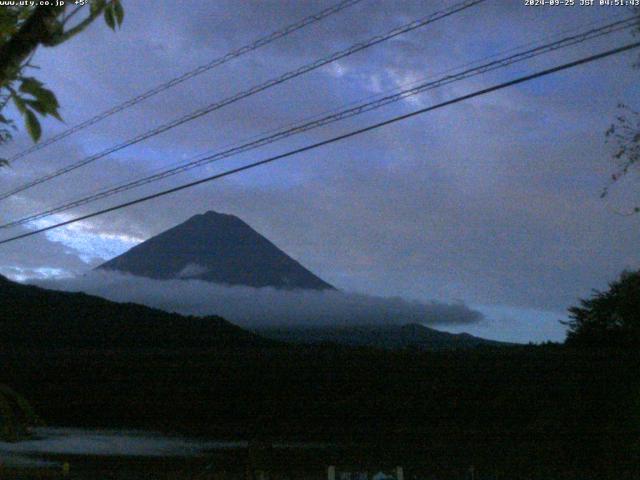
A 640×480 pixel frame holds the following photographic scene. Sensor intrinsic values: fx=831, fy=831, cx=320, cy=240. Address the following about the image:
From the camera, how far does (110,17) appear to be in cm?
323

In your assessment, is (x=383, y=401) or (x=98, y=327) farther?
(x=98, y=327)

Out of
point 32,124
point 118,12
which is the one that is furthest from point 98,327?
point 32,124

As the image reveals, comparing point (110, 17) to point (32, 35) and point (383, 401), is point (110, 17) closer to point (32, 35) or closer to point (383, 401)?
point (32, 35)

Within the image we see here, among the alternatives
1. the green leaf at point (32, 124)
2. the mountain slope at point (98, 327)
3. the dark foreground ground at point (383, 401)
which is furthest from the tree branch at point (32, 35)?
the mountain slope at point (98, 327)

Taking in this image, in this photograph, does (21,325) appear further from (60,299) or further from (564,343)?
(564,343)

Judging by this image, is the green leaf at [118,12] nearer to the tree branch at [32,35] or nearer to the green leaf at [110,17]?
the green leaf at [110,17]

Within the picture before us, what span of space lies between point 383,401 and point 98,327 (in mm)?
9412

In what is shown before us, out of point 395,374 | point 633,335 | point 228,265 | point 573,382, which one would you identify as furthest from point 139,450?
point 228,265

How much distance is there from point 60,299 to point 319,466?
574 inches

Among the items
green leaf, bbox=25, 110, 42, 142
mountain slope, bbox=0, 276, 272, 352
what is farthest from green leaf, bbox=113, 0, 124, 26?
mountain slope, bbox=0, 276, 272, 352

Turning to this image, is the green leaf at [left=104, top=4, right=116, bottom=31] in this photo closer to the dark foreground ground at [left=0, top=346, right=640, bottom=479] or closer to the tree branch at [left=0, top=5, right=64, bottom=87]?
the tree branch at [left=0, top=5, right=64, bottom=87]

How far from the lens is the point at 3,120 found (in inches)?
131

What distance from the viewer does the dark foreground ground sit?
1501 centimetres

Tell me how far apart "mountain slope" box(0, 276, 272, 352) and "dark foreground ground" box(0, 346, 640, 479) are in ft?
4.40
